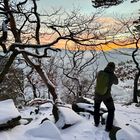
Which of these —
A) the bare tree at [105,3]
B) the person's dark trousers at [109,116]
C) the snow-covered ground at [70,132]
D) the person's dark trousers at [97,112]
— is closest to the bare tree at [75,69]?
the bare tree at [105,3]

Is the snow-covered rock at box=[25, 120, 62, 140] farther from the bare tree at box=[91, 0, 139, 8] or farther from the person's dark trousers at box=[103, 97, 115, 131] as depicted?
the bare tree at box=[91, 0, 139, 8]

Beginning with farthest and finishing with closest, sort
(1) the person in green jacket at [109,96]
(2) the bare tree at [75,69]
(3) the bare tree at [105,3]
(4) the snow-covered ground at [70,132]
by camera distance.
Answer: (2) the bare tree at [75,69]
(3) the bare tree at [105,3]
(1) the person in green jacket at [109,96]
(4) the snow-covered ground at [70,132]

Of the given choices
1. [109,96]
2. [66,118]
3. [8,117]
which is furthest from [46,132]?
[109,96]

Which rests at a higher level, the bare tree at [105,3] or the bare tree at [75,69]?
the bare tree at [105,3]

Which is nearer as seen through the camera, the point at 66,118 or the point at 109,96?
the point at 109,96

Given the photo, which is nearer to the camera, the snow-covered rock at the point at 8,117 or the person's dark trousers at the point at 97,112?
the snow-covered rock at the point at 8,117

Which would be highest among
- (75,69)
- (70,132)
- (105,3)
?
(105,3)

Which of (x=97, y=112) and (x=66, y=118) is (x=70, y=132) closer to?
(x=66, y=118)

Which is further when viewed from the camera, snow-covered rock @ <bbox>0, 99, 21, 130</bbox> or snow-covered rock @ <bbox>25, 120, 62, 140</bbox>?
snow-covered rock @ <bbox>0, 99, 21, 130</bbox>

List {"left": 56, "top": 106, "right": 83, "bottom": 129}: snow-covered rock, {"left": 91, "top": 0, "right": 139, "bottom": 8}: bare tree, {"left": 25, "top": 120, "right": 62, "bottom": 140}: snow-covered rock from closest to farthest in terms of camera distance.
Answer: {"left": 25, "top": 120, "right": 62, "bottom": 140}: snow-covered rock < {"left": 56, "top": 106, "right": 83, "bottom": 129}: snow-covered rock < {"left": 91, "top": 0, "right": 139, "bottom": 8}: bare tree

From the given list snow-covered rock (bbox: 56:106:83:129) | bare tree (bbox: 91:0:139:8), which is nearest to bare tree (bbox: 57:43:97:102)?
bare tree (bbox: 91:0:139:8)

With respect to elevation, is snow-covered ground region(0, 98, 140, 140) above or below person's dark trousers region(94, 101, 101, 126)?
below

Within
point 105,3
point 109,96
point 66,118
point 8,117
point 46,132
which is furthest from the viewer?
point 105,3

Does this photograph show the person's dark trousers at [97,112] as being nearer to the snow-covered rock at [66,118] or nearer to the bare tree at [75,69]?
the snow-covered rock at [66,118]
